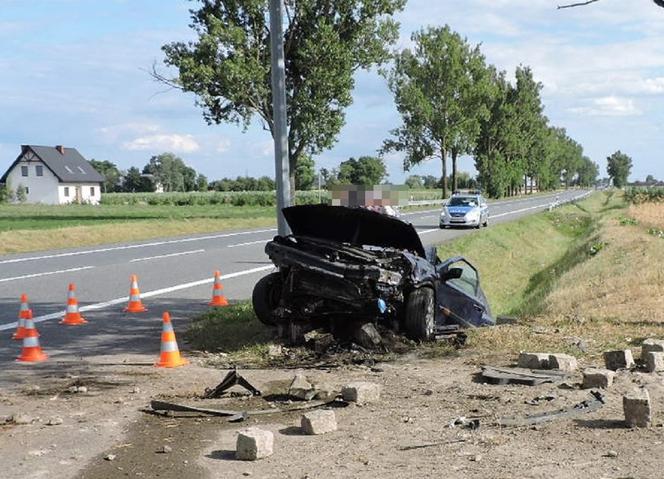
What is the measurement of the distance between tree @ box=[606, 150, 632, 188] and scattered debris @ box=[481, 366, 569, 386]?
17678 cm

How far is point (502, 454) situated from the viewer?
4977mm

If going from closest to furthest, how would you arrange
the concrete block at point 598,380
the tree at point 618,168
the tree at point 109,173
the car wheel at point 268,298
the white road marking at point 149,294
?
the concrete block at point 598,380, the car wheel at point 268,298, the white road marking at point 149,294, the tree at point 109,173, the tree at point 618,168

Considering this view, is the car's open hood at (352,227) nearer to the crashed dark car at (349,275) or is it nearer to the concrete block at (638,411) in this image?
the crashed dark car at (349,275)

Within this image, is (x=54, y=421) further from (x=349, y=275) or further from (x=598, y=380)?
(x=598, y=380)

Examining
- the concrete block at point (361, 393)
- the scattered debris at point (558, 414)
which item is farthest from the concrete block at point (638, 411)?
the concrete block at point (361, 393)

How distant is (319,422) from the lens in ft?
18.2

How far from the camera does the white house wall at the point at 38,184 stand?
9556 cm

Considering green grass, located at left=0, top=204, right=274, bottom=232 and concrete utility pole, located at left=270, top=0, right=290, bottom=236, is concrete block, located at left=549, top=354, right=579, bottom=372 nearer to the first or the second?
concrete utility pole, located at left=270, top=0, right=290, bottom=236

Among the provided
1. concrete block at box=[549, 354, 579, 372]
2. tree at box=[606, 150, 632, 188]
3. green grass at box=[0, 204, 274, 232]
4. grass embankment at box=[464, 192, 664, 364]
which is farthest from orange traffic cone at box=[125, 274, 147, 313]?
tree at box=[606, 150, 632, 188]

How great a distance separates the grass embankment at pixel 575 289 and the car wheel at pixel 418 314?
2.01 ft

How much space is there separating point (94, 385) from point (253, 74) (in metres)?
29.6

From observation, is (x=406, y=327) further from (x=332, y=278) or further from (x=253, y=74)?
(x=253, y=74)

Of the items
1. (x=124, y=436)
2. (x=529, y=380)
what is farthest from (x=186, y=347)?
(x=529, y=380)

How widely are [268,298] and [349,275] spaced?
1.71 meters
